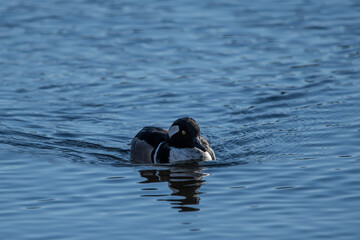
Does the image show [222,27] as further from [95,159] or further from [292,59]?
[95,159]

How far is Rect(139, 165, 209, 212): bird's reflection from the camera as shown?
11.6 metres

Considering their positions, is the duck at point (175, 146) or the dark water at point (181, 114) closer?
the dark water at point (181, 114)

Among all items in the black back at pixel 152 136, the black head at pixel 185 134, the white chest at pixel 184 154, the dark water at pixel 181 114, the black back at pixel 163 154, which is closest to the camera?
the dark water at pixel 181 114

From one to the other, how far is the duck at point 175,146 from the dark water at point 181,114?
38 centimetres

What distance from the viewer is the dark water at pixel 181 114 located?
35.5 ft

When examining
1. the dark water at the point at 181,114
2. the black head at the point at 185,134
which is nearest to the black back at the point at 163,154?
the black head at the point at 185,134

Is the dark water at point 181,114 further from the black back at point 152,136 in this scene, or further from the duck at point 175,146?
the black back at point 152,136

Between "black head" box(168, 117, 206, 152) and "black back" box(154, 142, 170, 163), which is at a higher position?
"black head" box(168, 117, 206, 152)

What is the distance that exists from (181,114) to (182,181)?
4.13m

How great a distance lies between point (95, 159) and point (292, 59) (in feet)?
26.8

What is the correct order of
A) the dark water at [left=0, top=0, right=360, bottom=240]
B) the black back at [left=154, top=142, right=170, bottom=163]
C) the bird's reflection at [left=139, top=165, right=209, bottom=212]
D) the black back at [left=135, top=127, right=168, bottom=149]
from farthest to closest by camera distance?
the black back at [left=135, top=127, right=168, bottom=149] < the black back at [left=154, top=142, right=170, bottom=163] < the bird's reflection at [left=139, top=165, right=209, bottom=212] < the dark water at [left=0, top=0, right=360, bottom=240]

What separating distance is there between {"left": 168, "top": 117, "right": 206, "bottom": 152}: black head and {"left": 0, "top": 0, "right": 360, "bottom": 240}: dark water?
23.2 inches

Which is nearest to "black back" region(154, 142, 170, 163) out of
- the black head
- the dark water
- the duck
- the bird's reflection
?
the duck

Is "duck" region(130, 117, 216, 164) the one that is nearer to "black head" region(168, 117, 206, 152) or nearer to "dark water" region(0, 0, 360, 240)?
"black head" region(168, 117, 206, 152)
